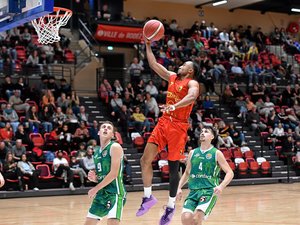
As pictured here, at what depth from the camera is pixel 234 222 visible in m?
9.82

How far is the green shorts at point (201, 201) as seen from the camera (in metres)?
6.38

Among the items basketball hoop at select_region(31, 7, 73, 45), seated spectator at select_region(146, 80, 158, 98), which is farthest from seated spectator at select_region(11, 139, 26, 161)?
basketball hoop at select_region(31, 7, 73, 45)

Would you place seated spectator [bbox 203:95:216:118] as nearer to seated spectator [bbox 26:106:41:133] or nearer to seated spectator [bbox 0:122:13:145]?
seated spectator [bbox 26:106:41:133]

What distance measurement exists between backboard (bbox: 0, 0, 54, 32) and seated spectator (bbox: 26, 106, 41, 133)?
27.4 feet

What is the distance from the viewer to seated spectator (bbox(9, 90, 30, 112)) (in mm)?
16641

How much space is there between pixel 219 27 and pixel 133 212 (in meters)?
17.8

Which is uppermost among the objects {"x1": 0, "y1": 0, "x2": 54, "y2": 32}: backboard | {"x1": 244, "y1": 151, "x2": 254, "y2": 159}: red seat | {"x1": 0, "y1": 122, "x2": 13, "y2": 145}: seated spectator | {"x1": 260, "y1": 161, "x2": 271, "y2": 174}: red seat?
{"x1": 0, "y1": 0, "x2": 54, "y2": 32}: backboard

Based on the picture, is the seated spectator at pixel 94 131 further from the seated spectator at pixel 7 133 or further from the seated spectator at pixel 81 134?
the seated spectator at pixel 7 133

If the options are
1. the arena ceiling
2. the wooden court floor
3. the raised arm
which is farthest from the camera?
the arena ceiling

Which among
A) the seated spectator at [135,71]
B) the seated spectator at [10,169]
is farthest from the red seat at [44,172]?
the seated spectator at [135,71]

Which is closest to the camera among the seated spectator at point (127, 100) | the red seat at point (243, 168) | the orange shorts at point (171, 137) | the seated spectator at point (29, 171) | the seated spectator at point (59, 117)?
the orange shorts at point (171, 137)

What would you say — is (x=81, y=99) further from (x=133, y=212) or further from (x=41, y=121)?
(x=133, y=212)

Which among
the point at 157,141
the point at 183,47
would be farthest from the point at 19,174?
the point at 183,47

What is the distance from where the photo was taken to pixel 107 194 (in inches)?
232
